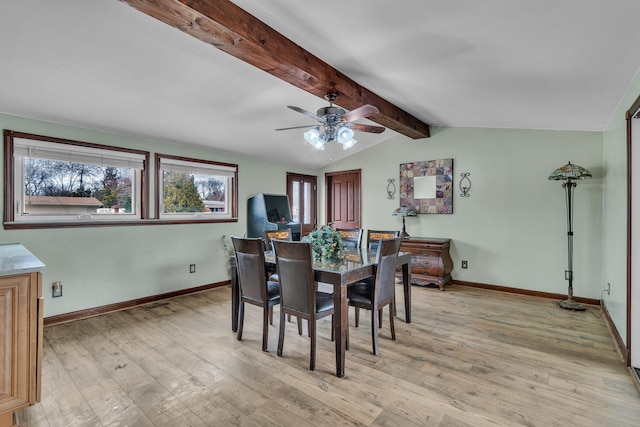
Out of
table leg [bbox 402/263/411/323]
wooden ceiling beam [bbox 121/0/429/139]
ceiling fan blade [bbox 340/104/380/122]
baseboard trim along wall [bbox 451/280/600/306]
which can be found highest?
wooden ceiling beam [bbox 121/0/429/139]

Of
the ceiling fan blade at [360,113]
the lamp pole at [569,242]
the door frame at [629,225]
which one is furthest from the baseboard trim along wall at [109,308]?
the lamp pole at [569,242]

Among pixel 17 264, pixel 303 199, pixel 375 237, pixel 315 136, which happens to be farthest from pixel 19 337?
pixel 303 199

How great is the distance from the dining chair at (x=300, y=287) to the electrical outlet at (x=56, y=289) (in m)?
2.51

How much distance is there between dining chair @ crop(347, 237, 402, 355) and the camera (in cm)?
258

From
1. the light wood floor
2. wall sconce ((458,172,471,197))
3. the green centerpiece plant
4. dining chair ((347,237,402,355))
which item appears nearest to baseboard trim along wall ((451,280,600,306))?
the light wood floor

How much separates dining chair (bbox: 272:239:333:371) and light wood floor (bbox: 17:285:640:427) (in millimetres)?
378

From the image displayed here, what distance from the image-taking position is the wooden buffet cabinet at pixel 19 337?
1624 mm

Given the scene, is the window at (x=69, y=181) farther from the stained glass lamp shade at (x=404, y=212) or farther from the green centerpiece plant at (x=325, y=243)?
the stained glass lamp shade at (x=404, y=212)

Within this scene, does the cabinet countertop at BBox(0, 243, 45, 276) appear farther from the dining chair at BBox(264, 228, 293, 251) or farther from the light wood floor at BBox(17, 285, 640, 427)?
the dining chair at BBox(264, 228, 293, 251)

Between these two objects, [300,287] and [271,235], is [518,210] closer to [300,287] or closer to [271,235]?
[271,235]

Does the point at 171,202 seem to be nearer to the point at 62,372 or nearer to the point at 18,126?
the point at 18,126

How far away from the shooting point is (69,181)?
3428mm

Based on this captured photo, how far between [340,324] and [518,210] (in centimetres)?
344

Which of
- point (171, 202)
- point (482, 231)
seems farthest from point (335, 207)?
point (171, 202)
